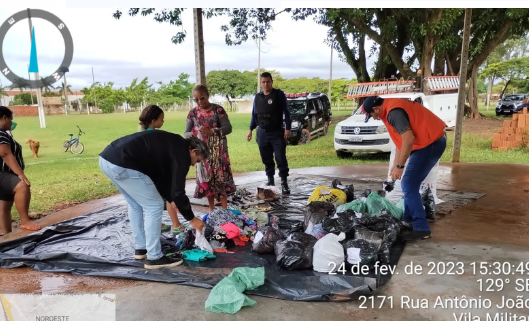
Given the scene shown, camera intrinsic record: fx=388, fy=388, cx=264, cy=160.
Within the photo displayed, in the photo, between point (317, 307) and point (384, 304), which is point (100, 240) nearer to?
point (317, 307)

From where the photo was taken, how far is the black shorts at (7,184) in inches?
177

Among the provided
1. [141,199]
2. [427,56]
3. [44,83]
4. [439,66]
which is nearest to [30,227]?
[141,199]

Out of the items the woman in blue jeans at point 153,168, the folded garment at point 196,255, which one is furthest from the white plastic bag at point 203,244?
the woman in blue jeans at point 153,168

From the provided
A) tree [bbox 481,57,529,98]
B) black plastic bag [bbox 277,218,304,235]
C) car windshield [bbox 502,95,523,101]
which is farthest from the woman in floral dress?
tree [bbox 481,57,529,98]

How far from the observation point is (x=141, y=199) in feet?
10.9

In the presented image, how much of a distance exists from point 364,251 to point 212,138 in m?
2.41

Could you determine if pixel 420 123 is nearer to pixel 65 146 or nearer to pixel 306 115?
pixel 306 115

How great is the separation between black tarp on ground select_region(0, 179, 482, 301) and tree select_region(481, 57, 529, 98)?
118 ft

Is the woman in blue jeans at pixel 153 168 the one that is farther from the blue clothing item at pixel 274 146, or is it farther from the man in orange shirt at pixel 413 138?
the blue clothing item at pixel 274 146

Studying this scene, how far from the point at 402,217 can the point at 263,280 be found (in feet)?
7.24

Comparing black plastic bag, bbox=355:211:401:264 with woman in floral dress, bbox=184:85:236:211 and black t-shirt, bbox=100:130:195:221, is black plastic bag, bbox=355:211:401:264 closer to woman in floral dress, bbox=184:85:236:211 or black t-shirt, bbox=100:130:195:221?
black t-shirt, bbox=100:130:195:221

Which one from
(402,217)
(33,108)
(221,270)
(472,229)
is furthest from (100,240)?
(33,108)

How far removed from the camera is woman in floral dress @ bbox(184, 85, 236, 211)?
4.84 meters

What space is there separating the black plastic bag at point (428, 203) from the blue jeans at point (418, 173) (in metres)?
0.71
